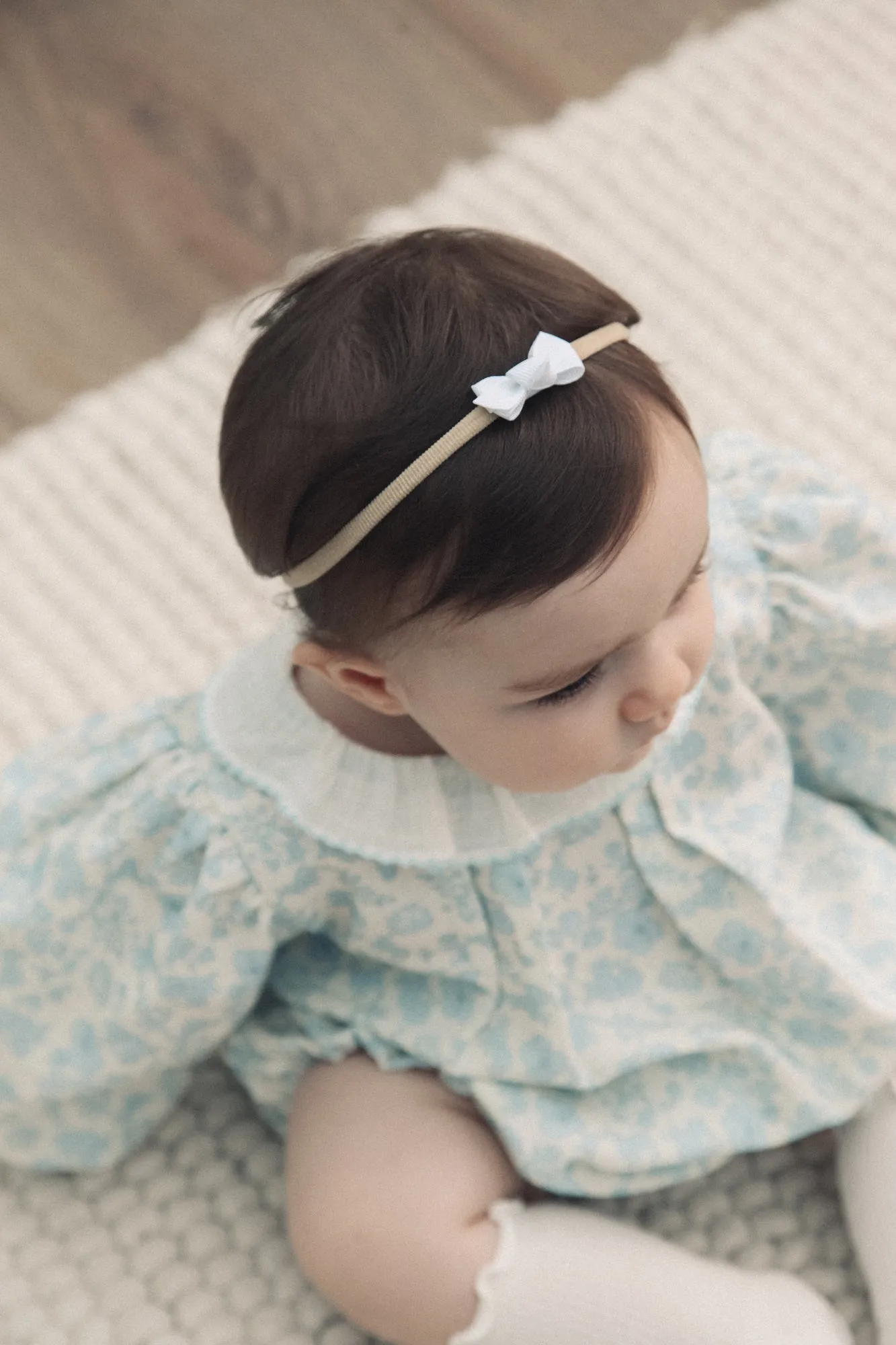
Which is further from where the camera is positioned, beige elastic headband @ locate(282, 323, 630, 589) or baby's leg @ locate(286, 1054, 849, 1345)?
baby's leg @ locate(286, 1054, 849, 1345)

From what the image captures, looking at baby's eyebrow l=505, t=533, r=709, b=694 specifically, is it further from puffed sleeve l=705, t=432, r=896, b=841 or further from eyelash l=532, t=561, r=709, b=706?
puffed sleeve l=705, t=432, r=896, b=841

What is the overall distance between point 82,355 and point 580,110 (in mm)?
Result: 477

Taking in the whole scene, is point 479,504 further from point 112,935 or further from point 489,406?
point 112,935

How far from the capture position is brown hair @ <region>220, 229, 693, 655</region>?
0.66 metres

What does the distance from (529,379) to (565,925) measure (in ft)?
1.09

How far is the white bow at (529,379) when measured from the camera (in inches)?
25.4

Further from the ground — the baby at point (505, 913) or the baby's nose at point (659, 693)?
the baby's nose at point (659, 693)

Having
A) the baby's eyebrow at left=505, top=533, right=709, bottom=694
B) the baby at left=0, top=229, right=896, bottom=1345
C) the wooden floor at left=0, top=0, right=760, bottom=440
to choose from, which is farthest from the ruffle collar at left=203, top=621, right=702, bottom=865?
the wooden floor at left=0, top=0, right=760, bottom=440

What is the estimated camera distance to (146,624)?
1164mm

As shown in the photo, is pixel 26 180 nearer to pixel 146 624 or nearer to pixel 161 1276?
pixel 146 624

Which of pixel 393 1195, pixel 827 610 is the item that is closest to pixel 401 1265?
pixel 393 1195

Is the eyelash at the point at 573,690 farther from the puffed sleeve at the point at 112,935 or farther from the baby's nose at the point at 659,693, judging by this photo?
the puffed sleeve at the point at 112,935

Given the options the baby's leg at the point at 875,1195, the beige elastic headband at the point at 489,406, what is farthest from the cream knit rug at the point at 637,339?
the beige elastic headband at the point at 489,406

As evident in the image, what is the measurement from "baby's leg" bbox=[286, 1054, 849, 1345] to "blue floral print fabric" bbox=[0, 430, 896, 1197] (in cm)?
3
